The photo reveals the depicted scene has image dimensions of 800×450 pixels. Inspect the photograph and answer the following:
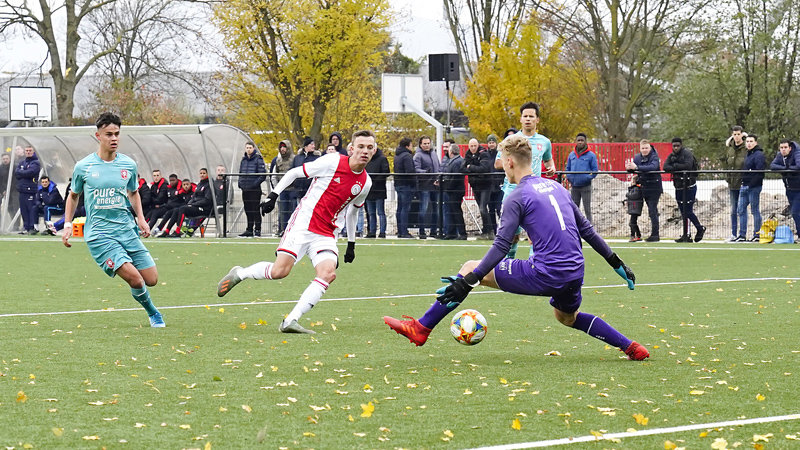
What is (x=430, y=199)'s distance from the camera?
2316 centimetres

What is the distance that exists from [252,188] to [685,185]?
350 inches

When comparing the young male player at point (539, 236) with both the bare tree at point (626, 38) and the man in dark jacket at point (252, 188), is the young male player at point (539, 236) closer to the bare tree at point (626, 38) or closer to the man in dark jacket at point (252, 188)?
the man in dark jacket at point (252, 188)

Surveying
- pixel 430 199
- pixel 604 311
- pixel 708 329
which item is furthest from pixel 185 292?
pixel 430 199

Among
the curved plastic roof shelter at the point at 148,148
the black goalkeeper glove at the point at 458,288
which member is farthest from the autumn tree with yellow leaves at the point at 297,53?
the black goalkeeper glove at the point at 458,288

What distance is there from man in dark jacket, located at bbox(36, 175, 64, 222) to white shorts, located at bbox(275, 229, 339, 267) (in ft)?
57.8

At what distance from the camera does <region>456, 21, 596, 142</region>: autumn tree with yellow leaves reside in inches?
1619

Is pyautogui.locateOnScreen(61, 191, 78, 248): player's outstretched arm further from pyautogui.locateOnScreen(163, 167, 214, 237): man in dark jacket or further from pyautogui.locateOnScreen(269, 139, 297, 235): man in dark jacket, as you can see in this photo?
pyautogui.locateOnScreen(163, 167, 214, 237): man in dark jacket

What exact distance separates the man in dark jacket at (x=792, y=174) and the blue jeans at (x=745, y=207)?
1.78 ft

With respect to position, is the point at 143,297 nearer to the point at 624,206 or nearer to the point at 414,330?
the point at 414,330

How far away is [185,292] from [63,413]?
724 centimetres

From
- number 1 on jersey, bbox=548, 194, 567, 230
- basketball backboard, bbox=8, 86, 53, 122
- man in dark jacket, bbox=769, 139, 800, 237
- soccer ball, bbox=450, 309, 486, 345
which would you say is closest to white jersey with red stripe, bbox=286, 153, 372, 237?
soccer ball, bbox=450, 309, 486, 345

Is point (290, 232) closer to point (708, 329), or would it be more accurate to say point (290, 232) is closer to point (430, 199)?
point (708, 329)

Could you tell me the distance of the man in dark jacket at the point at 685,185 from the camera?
70.3ft

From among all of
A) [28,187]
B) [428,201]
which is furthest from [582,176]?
[28,187]
